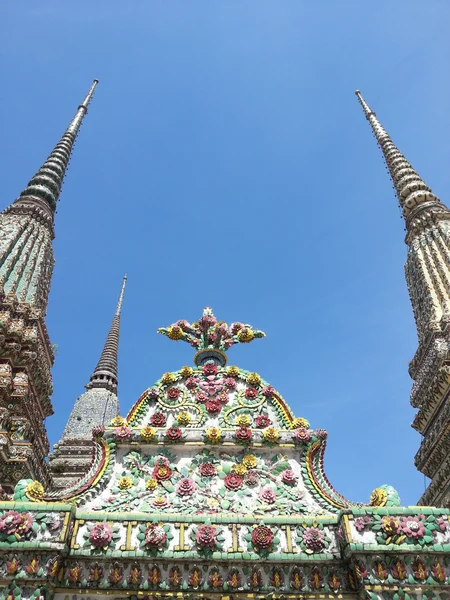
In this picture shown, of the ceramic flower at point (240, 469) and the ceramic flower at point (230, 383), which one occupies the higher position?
the ceramic flower at point (230, 383)

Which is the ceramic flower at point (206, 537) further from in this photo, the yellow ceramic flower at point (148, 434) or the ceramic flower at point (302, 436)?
the ceramic flower at point (302, 436)

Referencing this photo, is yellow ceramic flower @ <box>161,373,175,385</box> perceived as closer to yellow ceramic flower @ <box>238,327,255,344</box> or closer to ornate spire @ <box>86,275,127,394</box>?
yellow ceramic flower @ <box>238,327,255,344</box>

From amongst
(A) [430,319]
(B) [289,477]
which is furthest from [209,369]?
(A) [430,319]

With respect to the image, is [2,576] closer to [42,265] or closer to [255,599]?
[255,599]

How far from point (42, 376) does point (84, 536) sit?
1288 cm

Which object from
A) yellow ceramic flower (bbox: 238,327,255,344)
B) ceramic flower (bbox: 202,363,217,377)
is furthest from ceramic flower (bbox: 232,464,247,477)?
yellow ceramic flower (bbox: 238,327,255,344)

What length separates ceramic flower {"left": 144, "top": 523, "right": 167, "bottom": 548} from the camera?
21.6 ft

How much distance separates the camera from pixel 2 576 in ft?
20.7

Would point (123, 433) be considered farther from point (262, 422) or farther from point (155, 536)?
point (262, 422)

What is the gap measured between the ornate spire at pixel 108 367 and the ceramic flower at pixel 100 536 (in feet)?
81.1

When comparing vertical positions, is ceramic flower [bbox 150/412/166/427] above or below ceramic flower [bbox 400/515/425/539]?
above

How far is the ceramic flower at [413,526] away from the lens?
21.8 feet

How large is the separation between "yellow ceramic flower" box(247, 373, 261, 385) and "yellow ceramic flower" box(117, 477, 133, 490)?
2.61 m

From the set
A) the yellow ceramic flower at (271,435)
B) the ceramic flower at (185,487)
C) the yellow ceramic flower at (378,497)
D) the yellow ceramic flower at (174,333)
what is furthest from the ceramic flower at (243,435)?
the yellow ceramic flower at (174,333)
